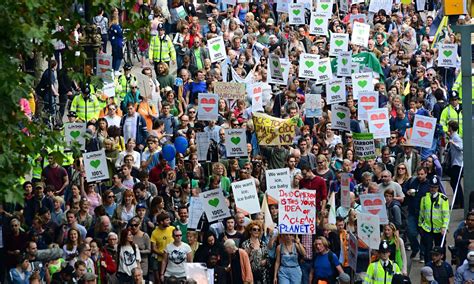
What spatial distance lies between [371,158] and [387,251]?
16.5ft

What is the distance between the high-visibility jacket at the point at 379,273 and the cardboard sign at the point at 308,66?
10.5 meters

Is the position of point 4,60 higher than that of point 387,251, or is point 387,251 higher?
point 4,60

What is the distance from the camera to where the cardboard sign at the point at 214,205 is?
26.8 metres

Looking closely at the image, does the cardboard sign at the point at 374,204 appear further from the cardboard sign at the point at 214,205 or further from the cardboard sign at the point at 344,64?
the cardboard sign at the point at 344,64

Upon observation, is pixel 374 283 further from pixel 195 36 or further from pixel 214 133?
pixel 195 36

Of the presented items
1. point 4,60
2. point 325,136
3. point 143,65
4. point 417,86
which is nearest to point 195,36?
point 143,65

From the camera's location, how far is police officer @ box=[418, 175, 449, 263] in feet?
89.9

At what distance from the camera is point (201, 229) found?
2689 centimetres

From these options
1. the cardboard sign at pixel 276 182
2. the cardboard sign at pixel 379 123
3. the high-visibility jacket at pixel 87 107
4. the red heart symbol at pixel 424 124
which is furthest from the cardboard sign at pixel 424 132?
the high-visibility jacket at pixel 87 107

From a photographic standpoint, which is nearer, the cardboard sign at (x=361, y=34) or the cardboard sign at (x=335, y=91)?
the cardboard sign at (x=335, y=91)

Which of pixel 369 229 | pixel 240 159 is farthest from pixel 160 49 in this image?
pixel 369 229

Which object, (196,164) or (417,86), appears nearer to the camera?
(196,164)

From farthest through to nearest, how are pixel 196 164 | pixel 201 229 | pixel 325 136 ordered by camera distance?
pixel 325 136
pixel 196 164
pixel 201 229

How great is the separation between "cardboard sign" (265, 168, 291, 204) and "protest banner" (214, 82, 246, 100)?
5251 millimetres
